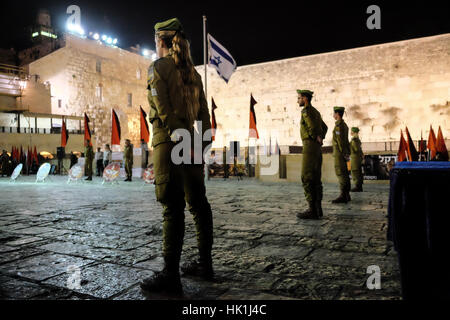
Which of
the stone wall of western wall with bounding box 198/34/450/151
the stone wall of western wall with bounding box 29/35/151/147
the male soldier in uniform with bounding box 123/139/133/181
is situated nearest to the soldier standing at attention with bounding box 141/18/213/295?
the male soldier in uniform with bounding box 123/139/133/181

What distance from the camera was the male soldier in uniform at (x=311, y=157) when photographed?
4.69 meters

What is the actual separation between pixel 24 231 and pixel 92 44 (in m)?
35.9

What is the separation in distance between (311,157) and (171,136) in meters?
3.20

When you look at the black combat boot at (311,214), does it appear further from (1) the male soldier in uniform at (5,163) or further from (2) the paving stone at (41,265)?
(1) the male soldier in uniform at (5,163)

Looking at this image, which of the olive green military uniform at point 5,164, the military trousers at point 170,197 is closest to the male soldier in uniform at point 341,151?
the military trousers at point 170,197

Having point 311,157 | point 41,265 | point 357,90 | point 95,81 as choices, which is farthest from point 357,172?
point 95,81

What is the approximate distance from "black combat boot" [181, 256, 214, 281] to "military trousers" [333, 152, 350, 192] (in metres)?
4.76

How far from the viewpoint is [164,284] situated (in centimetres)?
200

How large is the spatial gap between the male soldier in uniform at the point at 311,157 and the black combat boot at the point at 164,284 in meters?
2.96

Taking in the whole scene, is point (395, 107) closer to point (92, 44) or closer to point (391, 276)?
point (391, 276)

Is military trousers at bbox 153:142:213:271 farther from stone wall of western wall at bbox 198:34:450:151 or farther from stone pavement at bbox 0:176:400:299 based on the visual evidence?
stone wall of western wall at bbox 198:34:450:151

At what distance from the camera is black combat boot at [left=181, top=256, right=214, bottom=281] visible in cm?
227

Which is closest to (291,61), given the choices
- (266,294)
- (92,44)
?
(266,294)
